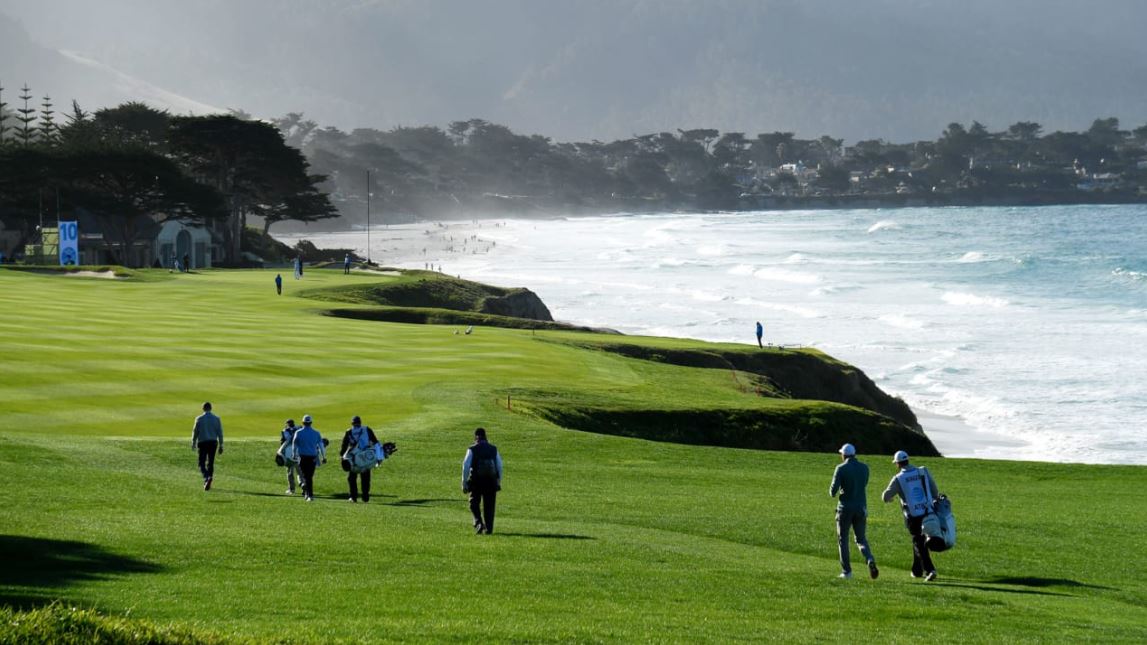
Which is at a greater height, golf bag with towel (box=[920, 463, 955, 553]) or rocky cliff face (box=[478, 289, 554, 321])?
rocky cliff face (box=[478, 289, 554, 321])

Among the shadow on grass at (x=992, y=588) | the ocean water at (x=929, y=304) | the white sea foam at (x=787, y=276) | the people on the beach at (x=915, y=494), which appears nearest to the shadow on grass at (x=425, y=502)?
the people on the beach at (x=915, y=494)

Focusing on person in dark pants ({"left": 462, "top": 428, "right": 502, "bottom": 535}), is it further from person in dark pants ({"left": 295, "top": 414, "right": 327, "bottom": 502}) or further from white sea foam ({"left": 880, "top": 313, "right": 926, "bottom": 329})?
white sea foam ({"left": 880, "top": 313, "right": 926, "bottom": 329})

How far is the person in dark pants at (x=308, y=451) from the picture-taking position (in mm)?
21612

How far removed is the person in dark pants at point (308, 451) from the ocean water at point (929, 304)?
2544 centimetres

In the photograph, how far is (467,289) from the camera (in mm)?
73812

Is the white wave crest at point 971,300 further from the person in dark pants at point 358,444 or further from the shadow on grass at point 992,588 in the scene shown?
the shadow on grass at point 992,588

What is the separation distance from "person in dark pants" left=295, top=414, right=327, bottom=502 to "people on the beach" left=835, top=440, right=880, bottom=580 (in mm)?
8755

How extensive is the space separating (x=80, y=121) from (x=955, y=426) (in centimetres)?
10008

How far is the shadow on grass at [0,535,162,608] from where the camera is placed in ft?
44.6

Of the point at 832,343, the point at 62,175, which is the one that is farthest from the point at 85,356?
the point at 62,175

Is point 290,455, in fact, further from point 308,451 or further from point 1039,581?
point 1039,581

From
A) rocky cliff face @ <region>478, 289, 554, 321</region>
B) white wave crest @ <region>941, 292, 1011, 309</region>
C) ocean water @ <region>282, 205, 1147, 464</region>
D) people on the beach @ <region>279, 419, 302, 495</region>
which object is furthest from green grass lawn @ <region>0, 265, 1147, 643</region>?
white wave crest @ <region>941, 292, 1011, 309</region>

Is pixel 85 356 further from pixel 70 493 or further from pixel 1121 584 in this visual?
pixel 1121 584

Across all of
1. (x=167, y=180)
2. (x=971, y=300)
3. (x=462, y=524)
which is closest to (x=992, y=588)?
(x=462, y=524)
